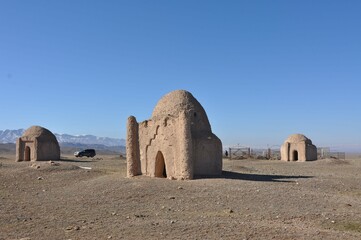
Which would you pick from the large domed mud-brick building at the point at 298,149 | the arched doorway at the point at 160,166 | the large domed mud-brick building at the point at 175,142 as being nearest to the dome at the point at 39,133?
the large domed mud-brick building at the point at 175,142

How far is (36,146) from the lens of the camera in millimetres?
34625

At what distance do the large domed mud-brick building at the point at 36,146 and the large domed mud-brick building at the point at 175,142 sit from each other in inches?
677

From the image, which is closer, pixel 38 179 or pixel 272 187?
pixel 272 187

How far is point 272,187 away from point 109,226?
7969 mm

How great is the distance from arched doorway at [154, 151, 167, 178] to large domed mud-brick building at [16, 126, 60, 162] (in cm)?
1839

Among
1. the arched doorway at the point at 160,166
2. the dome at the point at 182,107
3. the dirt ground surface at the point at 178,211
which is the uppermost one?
the dome at the point at 182,107

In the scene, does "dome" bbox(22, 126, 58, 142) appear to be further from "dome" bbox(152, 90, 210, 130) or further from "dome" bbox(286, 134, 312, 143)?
"dome" bbox(286, 134, 312, 143)

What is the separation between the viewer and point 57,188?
1722cm

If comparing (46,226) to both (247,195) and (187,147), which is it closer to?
(247,195)

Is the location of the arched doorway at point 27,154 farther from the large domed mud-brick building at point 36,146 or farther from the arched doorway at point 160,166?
the arched doorway at point 160,166

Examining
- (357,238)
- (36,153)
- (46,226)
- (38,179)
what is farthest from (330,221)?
(36,153)

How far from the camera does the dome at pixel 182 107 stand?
20422 mm

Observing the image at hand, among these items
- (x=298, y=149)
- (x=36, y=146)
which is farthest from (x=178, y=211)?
(x=298, y=149)

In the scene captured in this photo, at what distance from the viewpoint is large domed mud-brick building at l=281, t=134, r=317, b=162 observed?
3944 centimetres
